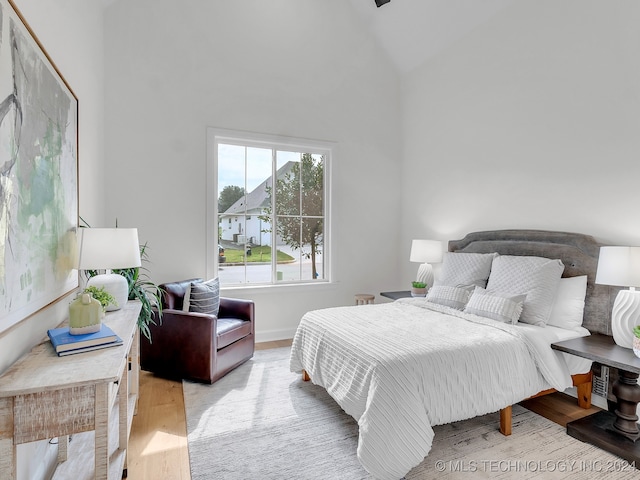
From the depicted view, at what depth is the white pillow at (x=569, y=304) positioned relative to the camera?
107 inches

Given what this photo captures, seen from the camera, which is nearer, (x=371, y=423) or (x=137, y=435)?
(x=371, y=423)

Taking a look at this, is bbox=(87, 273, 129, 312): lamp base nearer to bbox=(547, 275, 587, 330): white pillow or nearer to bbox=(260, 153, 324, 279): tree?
bbox=(260, 153, 324, 279): tree

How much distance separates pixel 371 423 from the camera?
1865mm

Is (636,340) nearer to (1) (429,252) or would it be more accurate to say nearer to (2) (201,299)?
(1) (429,252)

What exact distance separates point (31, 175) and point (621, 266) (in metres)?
3.19

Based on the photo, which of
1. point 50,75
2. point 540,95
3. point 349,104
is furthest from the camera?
point 349,104

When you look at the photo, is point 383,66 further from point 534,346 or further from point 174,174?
point 534,346

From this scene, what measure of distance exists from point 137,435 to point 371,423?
148cm

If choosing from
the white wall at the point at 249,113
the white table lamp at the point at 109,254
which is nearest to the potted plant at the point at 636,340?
the white wall at the point at 249,113

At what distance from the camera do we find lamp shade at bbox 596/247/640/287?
2219mm

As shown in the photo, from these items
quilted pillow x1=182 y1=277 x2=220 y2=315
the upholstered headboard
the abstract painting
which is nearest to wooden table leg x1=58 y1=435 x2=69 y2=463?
the abstract painting

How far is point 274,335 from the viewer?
4.27 meters

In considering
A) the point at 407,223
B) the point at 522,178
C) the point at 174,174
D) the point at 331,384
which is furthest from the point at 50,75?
the point at 407,223

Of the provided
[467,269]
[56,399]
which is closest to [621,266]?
[467,269]
